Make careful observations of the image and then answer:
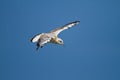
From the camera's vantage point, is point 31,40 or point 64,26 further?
point 64,26

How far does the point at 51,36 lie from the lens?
20.5 m

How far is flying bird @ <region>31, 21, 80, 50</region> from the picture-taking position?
1825 cm

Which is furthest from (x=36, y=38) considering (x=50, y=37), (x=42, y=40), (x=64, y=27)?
(x=64, y=27)

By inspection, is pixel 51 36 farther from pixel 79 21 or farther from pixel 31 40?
pixel 79 21

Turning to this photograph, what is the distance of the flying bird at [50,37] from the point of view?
18250 mm

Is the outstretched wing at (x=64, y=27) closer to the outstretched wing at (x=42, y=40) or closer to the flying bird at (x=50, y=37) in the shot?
the flying bird at (x=50, y=37)

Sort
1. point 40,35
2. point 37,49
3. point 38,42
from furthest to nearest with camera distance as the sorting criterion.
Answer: point 40,35 → point 38,42 → point 37,49

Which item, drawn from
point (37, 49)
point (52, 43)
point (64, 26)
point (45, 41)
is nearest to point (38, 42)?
point (45, 41)

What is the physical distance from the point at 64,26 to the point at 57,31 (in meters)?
0.70

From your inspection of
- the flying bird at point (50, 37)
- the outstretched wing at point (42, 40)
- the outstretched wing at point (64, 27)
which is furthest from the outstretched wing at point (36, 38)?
the outstretched wing at point (64, 27)

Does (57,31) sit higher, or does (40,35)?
(57,31)

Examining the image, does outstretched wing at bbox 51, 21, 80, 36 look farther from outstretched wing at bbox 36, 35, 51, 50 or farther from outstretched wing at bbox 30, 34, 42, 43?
outstretched wing at bbox 36, 35, 51, 50

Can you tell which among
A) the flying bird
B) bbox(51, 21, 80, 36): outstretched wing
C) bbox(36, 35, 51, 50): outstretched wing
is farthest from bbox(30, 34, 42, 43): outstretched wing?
bbox(51, 21, 80, 36): outstretched wing

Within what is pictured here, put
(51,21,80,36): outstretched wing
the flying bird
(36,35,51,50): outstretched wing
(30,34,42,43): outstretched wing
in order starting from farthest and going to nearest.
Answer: (51,21,80,36): outstretched wing → (30,34,42,43): outstretched wing → the flying bird → (36,35,51,50): outstretched wing
